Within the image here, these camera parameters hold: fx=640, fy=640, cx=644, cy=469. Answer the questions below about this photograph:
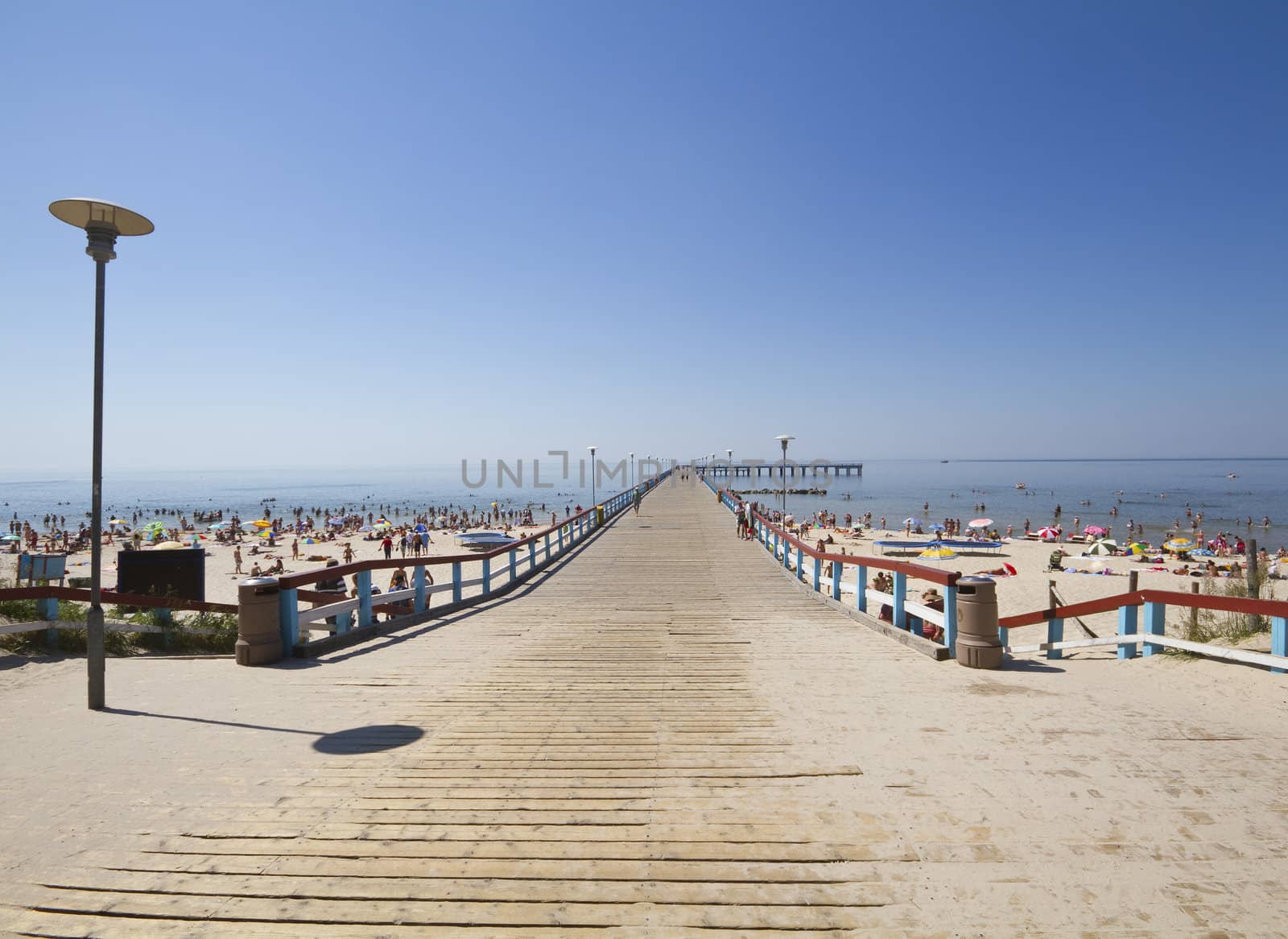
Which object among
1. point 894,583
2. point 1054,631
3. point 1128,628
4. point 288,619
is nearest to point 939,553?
point 894,583

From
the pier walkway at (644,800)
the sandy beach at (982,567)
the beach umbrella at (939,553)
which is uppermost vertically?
the pier walkway at (644,800)

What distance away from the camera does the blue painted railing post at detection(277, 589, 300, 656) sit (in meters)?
7.00

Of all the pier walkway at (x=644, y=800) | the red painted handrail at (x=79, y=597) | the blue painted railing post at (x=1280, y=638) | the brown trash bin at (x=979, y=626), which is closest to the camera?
the pier walkway at (x=644, y=800)

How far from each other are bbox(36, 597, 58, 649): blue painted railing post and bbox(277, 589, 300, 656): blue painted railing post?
2673 millimetres

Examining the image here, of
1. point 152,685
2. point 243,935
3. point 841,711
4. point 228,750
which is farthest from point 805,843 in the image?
point 152,685

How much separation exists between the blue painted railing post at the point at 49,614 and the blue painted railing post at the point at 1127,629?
1190 cm

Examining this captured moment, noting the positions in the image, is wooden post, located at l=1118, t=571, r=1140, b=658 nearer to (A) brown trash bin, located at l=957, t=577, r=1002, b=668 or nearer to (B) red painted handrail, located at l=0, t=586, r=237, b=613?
(A) brown trash bin, located at l=957, t=577, r=1002, b=668

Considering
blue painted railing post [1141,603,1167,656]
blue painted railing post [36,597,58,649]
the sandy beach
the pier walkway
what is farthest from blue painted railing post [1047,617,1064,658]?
blue painted railing post [36,597,58,649]

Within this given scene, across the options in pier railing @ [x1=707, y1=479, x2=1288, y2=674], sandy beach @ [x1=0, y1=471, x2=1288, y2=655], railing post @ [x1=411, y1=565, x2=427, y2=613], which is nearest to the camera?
pier railing @ [x1=707, y1=479, x2=1288, y2=674]

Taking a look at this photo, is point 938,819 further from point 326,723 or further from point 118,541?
point 118,541

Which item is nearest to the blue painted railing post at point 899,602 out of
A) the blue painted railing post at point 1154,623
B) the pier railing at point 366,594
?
the blue painted railing post at point 1154,623

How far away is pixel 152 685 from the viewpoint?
604cm

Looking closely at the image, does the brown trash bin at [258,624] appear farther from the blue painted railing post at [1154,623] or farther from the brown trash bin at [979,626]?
the blue painted railing post at [1154,623]

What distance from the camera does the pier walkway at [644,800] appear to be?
2785 mm
